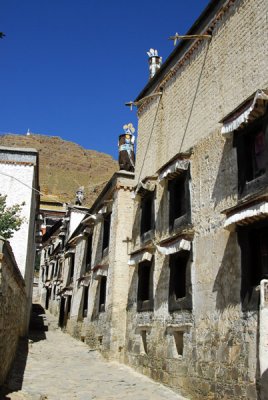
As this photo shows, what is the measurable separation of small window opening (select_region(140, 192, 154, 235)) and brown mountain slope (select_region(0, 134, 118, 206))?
69.1 metres

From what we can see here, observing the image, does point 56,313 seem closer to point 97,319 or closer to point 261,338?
point 97,319

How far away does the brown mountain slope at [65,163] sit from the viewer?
89.7 metres

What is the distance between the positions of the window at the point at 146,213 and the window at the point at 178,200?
5.20 ft

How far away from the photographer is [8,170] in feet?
56.8

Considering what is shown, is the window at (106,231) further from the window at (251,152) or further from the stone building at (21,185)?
the window at (251,152)

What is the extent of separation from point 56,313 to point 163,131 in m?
19.2

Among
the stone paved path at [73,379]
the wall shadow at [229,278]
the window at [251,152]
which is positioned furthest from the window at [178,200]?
the stone paved path at [73,379]

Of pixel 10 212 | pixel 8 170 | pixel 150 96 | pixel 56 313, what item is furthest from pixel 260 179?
pixel 56 313

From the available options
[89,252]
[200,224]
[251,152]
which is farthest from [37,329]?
[251,152]

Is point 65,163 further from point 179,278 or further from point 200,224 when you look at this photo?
point 200,224

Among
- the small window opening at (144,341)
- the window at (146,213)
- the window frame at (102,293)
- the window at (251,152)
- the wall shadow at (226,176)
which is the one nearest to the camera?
the window at (251,152)

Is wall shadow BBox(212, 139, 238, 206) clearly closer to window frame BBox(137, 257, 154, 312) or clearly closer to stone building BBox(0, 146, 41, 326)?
window frame BBox(137, 257, 154, 312)

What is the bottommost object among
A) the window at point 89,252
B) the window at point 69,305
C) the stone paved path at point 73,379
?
the stone paved path at point 73,379

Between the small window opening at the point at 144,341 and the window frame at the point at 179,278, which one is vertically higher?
the window frame at the point at 179,278
